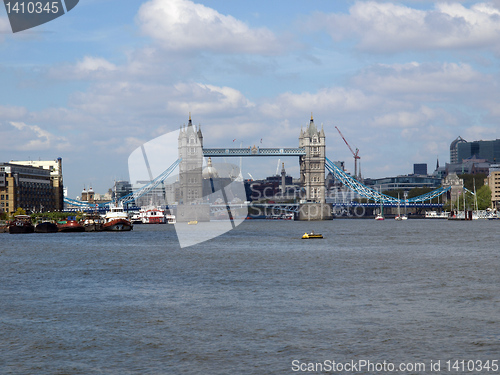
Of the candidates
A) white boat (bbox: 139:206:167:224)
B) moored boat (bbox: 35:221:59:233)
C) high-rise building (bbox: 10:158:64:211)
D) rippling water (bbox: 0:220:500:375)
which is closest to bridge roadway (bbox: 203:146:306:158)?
white boat (bbox: 139:206:167:224)

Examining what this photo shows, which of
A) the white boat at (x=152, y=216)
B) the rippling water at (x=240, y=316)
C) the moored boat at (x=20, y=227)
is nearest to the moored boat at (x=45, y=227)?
the moored boat at (x=20, y=227)

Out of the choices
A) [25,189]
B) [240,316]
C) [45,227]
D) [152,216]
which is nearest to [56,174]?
[25,189]

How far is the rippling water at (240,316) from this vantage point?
58.4 feet

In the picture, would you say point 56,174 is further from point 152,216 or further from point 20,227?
point 20,227

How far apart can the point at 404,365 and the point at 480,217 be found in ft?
521

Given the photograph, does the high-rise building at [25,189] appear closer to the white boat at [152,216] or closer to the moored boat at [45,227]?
the white boat at [152,216]

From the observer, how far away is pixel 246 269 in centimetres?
3959

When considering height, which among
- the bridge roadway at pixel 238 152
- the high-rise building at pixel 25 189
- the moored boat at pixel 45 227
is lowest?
the moored boat at pixel 45 227

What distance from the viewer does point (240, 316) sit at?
76.2 ft

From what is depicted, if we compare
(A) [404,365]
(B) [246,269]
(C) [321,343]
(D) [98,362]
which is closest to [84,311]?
(D) [98,362]

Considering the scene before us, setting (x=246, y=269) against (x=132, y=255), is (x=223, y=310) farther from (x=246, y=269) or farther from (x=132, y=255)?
(x=132, y=255)

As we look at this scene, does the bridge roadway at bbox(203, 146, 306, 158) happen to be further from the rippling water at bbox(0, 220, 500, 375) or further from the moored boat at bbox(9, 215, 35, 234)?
the rippling water at bbox(0, 220, 500, 375)

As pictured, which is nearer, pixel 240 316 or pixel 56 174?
pixel 240 316

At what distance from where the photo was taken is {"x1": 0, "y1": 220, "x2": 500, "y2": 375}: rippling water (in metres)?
17.8
